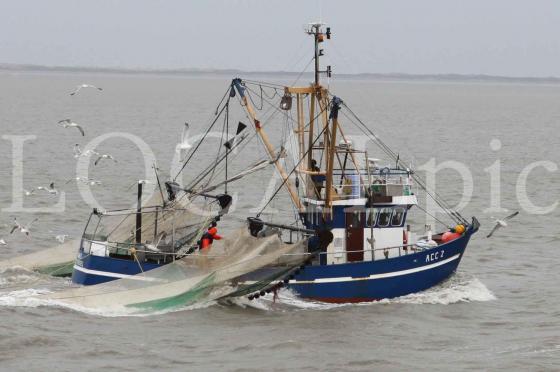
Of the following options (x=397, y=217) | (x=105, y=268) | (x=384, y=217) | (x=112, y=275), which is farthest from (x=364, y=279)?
(x=105, y=268)

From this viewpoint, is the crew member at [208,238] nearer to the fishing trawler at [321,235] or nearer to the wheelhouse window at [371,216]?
the fishing trawler at [321,235]

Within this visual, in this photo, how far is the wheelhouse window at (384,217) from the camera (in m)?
37.2

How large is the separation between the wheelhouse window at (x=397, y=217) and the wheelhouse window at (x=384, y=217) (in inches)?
6.2

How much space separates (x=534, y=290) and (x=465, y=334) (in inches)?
260

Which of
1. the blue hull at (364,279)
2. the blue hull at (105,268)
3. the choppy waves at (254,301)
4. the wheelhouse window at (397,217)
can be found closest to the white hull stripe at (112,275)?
the blue hull at (105,268)

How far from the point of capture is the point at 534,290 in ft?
126

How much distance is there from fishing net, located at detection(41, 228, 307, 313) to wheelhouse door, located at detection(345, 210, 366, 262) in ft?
7.60

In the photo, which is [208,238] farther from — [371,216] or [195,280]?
[371,216]

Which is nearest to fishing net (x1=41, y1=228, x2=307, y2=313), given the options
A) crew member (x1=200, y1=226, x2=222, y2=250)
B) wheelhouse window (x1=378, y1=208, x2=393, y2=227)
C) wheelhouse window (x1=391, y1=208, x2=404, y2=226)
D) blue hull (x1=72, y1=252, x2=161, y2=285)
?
blue hull (x1=72, y1=252, x2=161, y2=285)

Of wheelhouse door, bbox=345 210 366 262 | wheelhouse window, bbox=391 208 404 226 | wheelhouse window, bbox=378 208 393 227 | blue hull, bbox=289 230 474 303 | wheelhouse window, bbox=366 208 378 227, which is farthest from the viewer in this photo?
wheelhouse window, bbox=391 208 404 226

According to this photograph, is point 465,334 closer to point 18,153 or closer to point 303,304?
point 303,304

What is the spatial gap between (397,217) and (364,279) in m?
2.75

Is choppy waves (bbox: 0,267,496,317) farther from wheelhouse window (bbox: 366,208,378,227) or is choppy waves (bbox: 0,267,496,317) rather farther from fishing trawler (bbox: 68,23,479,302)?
wheelhouse window (bbox: 366,208,378,227)

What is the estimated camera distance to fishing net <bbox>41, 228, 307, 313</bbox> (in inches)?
1350
